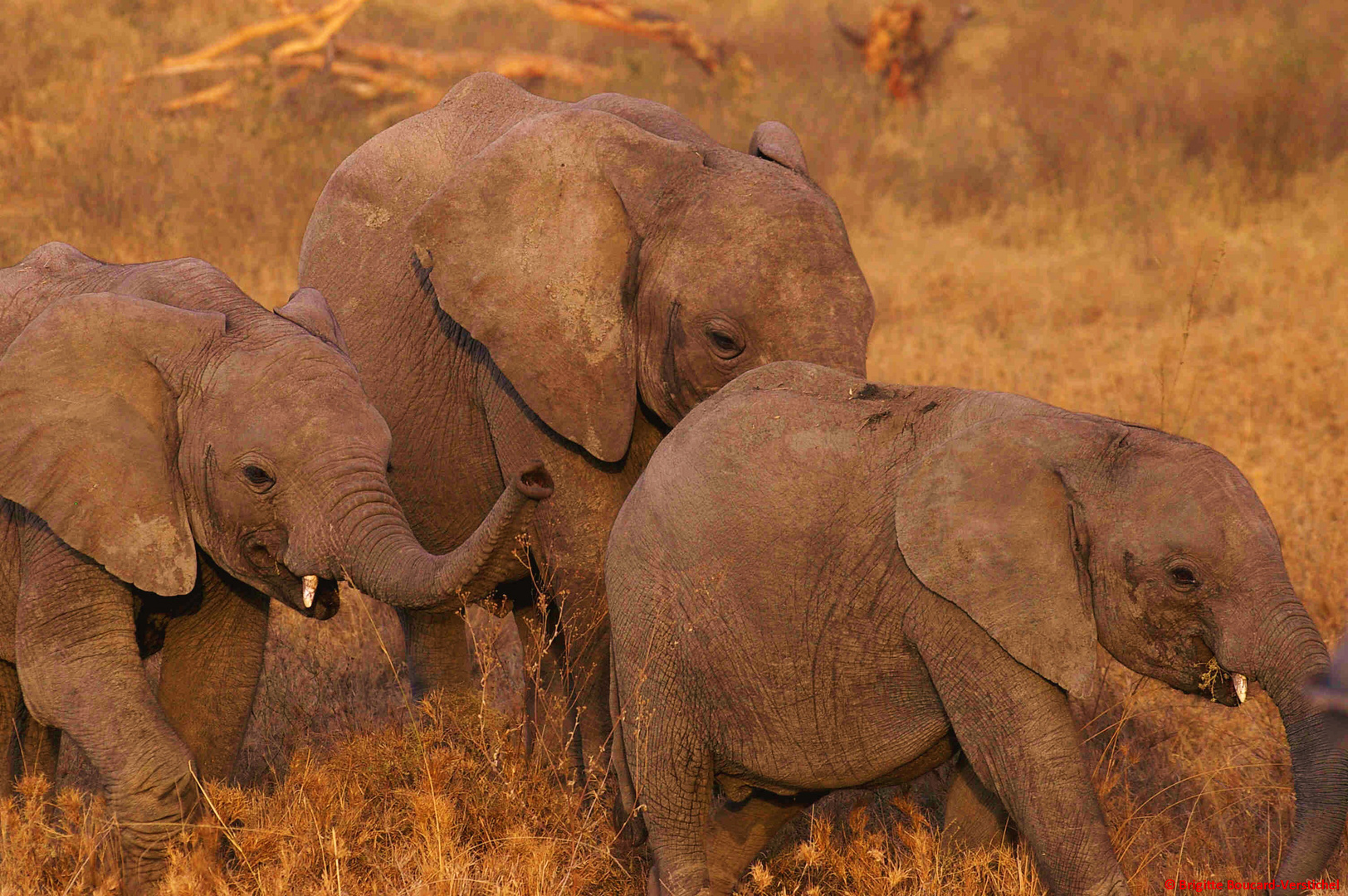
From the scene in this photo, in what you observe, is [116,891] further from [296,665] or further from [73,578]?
[296,665]

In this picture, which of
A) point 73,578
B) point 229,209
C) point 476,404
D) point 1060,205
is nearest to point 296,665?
point 476,404

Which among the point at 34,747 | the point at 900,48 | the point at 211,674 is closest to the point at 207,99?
the point at 900,48

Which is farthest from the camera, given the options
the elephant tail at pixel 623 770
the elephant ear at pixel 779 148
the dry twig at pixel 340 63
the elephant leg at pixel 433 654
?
the dry twig at pixel 340 63

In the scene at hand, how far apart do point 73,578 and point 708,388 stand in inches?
73.3

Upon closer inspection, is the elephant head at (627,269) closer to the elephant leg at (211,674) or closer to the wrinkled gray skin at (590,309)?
the wrinkled gray skin at (590,309)

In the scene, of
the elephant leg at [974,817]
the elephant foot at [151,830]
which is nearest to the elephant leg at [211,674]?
the elephant foot at [151,830]

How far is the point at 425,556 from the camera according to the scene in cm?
397

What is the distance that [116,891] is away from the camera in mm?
4277

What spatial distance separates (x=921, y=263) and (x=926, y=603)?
9090 millimetres

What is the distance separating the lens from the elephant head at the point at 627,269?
4625 mm

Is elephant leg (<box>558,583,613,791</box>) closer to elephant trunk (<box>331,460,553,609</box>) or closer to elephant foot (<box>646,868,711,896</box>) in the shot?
elephant foot (<box>646,868,711,896</box>)

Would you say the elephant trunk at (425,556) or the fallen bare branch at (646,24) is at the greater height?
the elephant trunk at (425,556)

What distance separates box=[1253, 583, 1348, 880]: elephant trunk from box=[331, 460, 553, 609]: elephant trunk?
1.66 m

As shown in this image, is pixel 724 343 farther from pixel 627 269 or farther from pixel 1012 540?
pixel 1012 540
